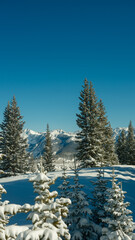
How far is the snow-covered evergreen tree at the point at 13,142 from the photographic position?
27047mm

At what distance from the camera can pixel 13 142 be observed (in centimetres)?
2809

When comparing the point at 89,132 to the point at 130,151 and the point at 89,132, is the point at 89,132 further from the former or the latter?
the point at 130,151

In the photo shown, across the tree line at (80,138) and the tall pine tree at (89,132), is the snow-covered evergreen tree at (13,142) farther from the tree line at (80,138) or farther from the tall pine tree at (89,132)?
the tall pine tree at (89,132)

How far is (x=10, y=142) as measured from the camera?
27.9m

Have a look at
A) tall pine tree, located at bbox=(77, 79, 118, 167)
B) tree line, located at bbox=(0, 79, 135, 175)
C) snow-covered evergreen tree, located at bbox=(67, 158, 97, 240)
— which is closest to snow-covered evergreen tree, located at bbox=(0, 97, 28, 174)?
tree line, located at bbox=(0, 79, 135, 175)

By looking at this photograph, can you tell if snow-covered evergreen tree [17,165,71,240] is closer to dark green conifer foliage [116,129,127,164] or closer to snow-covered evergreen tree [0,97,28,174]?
snow-covered evergreen tree [0,97,28,174]

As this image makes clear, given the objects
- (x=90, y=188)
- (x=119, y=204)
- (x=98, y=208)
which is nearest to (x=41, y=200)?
(x=119, y=204)

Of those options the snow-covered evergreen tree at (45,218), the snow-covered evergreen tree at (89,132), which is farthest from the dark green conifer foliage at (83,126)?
the snow-covered evergreen tree at (45,218)

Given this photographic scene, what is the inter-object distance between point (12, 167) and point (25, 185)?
39.6 ft

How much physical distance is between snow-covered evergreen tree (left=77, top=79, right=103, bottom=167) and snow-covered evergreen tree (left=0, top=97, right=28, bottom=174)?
346 inches

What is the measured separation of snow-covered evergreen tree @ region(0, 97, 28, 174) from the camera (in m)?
27.0

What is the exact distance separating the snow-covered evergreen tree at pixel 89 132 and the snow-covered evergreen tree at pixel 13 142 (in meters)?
8.79

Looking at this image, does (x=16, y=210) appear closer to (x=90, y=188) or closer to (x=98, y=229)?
(x=98, y=229)

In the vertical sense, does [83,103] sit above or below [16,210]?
above
